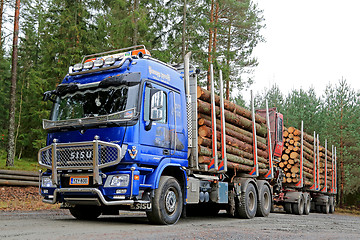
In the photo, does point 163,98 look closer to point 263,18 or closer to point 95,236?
point 95,236

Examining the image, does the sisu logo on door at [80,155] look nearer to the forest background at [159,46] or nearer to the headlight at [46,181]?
the headlight at [46,181]

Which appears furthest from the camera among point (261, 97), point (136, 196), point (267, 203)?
point (261, 97)

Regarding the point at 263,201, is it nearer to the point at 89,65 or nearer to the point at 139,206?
the point at 139,206

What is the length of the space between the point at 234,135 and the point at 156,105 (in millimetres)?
4246

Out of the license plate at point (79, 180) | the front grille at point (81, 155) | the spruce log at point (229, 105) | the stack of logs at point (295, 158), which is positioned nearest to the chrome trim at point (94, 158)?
the front grille at point (81, 155)

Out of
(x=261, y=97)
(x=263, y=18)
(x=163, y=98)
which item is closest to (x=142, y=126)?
(x=163, y=98)

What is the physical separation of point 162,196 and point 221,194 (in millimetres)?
3141

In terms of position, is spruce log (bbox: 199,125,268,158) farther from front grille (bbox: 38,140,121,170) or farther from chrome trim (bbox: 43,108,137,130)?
front grille (bbox: 38,140,121,170)

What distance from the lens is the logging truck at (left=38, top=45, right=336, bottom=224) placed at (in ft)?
23.8

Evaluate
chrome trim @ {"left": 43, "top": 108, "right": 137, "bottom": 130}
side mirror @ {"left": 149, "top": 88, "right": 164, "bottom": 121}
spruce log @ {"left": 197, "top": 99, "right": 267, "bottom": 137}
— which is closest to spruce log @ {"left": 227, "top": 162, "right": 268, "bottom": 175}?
spruce log @ {"left": 197, "top": 99, "right": 267, "bottom": 137}

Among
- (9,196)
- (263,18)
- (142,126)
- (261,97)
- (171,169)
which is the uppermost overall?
(263,18)

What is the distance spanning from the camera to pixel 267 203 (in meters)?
12.9

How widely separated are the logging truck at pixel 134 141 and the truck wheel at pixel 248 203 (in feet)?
2.00

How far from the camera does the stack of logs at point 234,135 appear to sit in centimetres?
984
